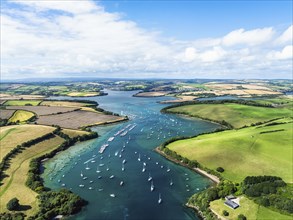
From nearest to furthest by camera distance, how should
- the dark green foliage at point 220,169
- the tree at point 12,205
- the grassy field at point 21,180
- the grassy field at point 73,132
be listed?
the tree at point 12,205 → the grassy field at point 21,180 → the dark green foliage at point 220,169 → the grassy field at point 73,132

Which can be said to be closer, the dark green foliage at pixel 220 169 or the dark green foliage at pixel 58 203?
the dark green foliage at pixel 58 203

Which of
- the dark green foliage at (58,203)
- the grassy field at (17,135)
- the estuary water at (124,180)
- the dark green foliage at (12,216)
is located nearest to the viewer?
the dark green foliage at (12,216)

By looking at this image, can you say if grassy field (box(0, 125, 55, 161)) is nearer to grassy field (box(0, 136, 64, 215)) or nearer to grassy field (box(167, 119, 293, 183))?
grassy field (box(0, 136, 64, 215))

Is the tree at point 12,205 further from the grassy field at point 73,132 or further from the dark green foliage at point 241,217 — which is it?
the grassy field at point 73,132

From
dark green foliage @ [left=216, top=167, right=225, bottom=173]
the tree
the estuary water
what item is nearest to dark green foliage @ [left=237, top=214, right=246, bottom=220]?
the estuary water

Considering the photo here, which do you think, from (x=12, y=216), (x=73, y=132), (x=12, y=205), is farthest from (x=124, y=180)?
(x=73, y=132)

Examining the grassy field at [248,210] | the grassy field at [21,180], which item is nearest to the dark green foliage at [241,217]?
the grassy field at [248,210]

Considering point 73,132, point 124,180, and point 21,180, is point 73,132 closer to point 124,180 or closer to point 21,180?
point 21,180
